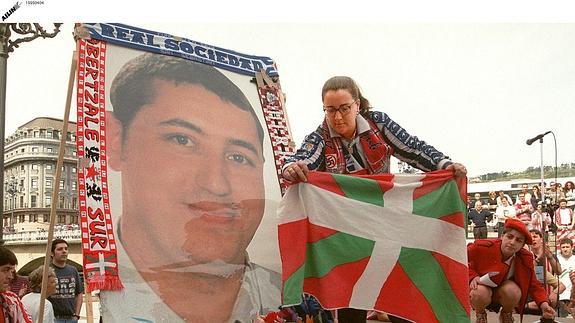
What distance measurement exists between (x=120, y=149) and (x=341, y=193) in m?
1.04

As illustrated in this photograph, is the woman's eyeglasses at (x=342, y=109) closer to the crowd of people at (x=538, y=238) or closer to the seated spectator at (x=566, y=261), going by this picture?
the crowd of people at (x=538, y=238)

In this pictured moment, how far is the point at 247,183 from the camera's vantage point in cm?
308

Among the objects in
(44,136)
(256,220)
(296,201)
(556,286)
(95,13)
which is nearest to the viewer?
(296,201)

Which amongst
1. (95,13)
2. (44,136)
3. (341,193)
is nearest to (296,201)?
(341,193)

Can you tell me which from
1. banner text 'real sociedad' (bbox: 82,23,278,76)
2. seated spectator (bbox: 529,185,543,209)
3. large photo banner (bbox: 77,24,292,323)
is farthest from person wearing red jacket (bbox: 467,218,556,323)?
seated spectator (bbox: 529,185,543,209)

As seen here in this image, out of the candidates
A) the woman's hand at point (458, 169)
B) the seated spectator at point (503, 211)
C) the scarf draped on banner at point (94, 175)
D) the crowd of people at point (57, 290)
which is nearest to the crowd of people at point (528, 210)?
the seated spectator at point (503, 211)

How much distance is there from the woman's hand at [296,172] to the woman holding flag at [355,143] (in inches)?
2.8

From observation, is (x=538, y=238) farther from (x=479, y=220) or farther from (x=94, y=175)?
(x=94, y=175)

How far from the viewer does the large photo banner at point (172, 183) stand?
7.98 ft

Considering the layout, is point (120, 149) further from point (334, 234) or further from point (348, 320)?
point (348, 320)

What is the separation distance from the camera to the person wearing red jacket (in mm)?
3262

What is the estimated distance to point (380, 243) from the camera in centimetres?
258

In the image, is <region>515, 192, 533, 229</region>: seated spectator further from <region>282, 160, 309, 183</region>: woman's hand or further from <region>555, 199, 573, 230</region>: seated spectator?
<region>282, 160, 309, 183</region>: woman's hand

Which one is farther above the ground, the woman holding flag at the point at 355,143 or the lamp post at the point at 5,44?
the lamp post at the point at 5,44
